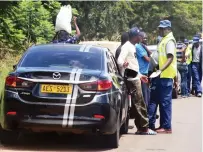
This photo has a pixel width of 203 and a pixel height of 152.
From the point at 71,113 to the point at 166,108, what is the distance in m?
2.78

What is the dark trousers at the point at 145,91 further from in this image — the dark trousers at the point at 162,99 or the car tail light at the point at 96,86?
the car tail light at the point at 96,86

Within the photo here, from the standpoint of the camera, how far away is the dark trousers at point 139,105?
30.1 feet

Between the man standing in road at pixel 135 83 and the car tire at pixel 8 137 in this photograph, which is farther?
the man standing in road at pixel 135 83

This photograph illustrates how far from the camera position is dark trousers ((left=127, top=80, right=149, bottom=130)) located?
919 centimetres

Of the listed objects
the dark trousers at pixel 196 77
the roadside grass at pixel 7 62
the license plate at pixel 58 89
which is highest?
the license plate at pixel 58 89

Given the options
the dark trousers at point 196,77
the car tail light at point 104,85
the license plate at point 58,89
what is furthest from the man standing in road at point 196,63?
the license plate at point 58,89

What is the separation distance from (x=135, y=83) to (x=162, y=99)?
657mm

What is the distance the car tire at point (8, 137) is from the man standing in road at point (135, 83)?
232 centimetres

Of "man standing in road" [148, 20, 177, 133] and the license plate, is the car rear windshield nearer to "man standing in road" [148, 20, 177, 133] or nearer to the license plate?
the license plate

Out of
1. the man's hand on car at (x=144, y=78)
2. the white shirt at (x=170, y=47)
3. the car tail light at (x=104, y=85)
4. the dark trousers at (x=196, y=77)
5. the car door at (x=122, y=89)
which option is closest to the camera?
the car tail light at (x=104, y=85)

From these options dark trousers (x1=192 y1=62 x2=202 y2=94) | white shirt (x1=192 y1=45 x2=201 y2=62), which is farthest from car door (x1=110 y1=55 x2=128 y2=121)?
white shirt (x1=192 y1=45 x2=201 y2=62)

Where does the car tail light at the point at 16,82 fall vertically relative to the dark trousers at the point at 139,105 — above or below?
above

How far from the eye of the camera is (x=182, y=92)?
16703 mm

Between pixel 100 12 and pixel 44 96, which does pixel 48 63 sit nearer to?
pixel 44 96
